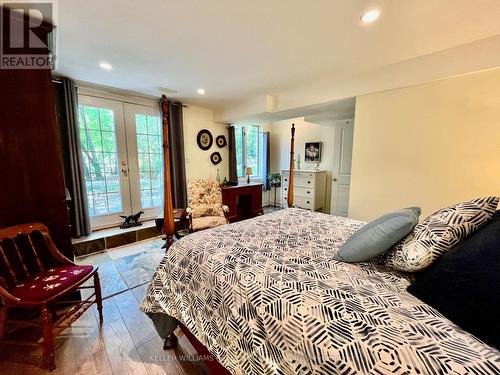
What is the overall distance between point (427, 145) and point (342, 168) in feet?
6.85

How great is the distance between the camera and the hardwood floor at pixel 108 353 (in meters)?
1.34

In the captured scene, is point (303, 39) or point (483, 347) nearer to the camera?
point (483, 347)

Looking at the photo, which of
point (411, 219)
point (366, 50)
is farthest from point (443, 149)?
point (411, 219)

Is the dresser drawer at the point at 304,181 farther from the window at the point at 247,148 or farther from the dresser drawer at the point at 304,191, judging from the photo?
the window at the point at 247,148

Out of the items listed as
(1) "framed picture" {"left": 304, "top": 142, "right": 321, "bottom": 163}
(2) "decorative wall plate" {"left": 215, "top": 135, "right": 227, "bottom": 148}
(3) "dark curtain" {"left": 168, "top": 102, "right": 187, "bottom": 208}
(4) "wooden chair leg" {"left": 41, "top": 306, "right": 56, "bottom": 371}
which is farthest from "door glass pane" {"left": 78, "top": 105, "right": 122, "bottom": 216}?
(1) "framed picture" {"left": 304, "top": 142, "right": 321, "bottom": 163}

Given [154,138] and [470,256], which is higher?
[154,138]

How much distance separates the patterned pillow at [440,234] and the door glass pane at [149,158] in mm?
3890

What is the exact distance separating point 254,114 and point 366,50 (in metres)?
2.05

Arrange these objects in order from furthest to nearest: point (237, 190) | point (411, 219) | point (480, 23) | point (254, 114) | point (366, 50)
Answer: point (237, 190), point (254, 114), point (366, 50), point (480, 23), point (411, 219)

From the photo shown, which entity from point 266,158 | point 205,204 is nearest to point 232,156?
point 266,158

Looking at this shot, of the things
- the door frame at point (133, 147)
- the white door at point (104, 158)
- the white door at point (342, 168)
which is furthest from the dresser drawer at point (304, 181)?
the white door at point (104, 158)

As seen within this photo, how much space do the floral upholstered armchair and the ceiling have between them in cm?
156

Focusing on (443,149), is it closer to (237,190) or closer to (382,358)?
(382,358)

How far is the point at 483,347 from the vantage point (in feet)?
2.06
